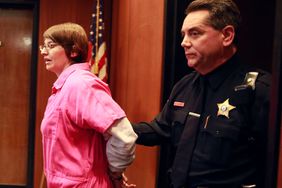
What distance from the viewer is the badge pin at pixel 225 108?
154 cm

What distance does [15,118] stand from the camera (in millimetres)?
4723

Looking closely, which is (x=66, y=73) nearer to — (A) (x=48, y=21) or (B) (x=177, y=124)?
(B) (x=177, y=124)

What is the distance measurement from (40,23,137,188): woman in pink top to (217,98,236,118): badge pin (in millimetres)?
383

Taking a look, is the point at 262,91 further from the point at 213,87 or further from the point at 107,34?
the point at 107,34

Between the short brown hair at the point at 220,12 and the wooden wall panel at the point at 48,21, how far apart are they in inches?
119

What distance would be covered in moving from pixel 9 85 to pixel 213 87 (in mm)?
3534

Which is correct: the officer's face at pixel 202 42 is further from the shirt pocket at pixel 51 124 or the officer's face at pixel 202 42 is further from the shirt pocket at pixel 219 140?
the shirt pocket at pixel 51 124

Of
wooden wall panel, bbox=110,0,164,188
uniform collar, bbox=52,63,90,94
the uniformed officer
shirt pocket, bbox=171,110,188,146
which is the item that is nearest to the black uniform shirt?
the uniformed officer

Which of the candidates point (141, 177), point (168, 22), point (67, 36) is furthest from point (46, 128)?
point (141, 177)

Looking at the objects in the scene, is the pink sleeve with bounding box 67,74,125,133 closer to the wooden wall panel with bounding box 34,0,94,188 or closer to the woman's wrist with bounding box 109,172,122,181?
the woman's wrist with bounding box 109,172,122,181

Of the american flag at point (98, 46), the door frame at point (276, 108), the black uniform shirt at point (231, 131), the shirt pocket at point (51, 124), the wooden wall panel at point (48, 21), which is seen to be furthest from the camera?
the wooden wall panel at point (48, 21)

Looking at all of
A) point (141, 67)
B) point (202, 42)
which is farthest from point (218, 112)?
point (141, 67)

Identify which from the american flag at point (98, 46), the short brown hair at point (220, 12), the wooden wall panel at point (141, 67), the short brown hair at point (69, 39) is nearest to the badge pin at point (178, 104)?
the short brown hair at point (220, 12)

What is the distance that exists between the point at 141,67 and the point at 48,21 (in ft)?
6.24
